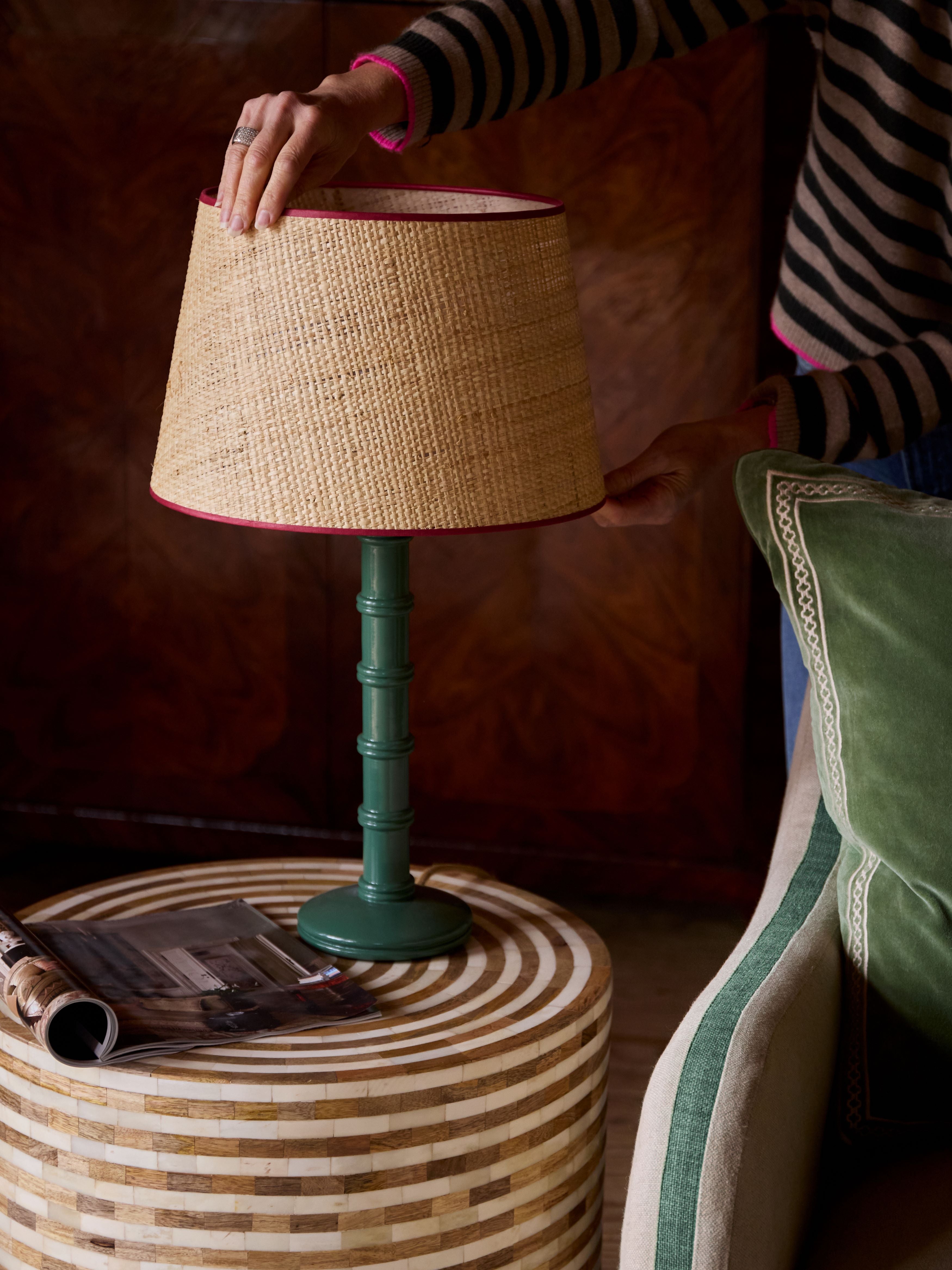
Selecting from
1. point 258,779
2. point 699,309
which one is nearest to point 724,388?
point 699,309

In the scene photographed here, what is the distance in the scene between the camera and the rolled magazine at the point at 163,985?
0.90 meters

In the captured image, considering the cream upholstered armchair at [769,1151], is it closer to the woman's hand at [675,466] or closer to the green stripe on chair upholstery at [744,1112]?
the green stripe on chair upholstery at [744,1112]

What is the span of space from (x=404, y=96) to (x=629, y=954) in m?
1.42

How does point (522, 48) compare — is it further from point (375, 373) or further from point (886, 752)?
point (886, 752)

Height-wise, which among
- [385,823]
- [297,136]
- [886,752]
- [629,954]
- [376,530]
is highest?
[297,136]

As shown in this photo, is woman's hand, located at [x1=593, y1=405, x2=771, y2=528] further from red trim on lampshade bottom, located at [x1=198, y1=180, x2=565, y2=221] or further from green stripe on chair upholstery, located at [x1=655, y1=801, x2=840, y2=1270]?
green stripe on chair upholstery, located at [x1=655, y1=801, x2=840, y2=1270]

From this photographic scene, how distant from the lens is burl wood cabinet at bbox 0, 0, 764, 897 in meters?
1.98

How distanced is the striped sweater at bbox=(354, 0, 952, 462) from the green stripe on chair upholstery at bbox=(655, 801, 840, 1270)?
0.47 metres

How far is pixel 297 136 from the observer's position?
967 mm

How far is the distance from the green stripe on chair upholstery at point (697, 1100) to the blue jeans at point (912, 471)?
14.4 inches

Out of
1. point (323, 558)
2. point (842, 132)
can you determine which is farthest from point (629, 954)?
point (842, 132)

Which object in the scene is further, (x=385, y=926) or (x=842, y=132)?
(x=842, y=132)

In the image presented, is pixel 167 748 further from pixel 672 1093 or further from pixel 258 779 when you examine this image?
pixel 672 1093

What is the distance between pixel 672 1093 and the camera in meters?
0.80
